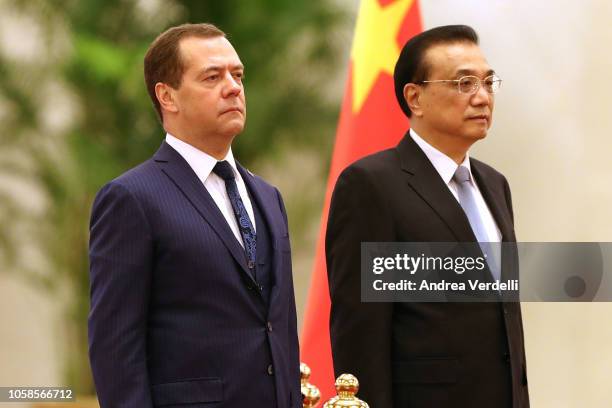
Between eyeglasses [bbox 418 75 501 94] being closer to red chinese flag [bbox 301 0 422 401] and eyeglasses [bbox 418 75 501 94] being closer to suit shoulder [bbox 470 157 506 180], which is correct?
suit shoulder [bbox 470 157 506 180]

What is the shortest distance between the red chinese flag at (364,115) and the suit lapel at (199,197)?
1.27m

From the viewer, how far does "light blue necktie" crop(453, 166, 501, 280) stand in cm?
286

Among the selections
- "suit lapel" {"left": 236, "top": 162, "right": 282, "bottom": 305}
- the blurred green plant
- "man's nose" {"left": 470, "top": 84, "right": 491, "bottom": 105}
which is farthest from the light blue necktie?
the blurred green plant

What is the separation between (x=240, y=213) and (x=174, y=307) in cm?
29

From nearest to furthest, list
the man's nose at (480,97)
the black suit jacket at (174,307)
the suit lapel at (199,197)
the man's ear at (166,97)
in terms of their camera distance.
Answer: the black suit jacket at (174,307)
the suit lapel at (199,197)
the man's ear at (166,97)
the man's nose at (480,97)

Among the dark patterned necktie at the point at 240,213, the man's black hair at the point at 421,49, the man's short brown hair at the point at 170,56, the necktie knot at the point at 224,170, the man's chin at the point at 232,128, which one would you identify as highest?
the man's black hair at the point at 421,49

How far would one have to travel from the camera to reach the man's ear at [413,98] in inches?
118

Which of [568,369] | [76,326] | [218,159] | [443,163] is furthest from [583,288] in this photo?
[76,326]

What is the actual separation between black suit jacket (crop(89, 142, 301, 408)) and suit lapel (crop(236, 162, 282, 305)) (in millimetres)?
36

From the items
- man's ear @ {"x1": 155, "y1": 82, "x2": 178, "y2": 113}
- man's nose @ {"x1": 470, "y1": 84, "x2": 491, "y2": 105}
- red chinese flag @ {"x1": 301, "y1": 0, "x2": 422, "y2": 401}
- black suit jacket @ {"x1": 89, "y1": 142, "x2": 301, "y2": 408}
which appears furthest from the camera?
red chinese flag @ {"x1": 301, "y1": 0, "x2": 422, "y2": 401}

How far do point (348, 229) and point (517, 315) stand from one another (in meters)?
0.51

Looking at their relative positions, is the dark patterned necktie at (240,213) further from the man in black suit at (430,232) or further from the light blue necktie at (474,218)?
the light blue necktie at (474,218)

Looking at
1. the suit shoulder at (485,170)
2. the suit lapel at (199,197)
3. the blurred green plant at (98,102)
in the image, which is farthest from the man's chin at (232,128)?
the blurred green plant at (98,102)

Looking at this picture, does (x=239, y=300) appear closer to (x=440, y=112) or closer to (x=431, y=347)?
(x=431, y=347)
